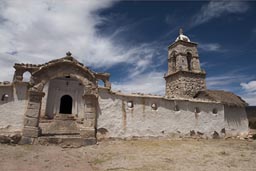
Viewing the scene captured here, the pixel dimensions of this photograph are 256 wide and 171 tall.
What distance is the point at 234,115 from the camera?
16156 millimetres

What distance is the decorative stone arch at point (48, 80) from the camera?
9822 millimetres

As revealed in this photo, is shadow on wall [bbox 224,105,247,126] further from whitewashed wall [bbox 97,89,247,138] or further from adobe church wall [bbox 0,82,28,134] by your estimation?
adobe church wall [bbox 0,82,28,134]

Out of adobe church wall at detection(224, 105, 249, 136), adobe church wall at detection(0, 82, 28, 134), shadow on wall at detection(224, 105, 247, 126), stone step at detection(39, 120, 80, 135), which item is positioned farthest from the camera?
shadow on wall at detection(224, 105, 247, 126)

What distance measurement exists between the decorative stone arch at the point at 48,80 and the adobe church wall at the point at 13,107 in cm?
84

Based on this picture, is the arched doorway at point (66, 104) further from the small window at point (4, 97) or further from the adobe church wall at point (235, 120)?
the adobe church wall at point (235, 120)

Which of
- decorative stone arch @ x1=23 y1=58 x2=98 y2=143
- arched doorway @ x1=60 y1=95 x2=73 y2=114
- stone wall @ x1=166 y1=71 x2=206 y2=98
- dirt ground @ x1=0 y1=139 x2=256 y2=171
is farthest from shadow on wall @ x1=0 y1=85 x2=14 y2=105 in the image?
stone wall @ x1=166 y1=71 x2=206 y2=98

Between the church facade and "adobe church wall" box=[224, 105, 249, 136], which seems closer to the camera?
the church facade

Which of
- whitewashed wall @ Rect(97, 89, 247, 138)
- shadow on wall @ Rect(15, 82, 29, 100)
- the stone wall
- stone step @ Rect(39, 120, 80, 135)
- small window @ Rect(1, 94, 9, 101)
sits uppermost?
Answer: the stone wall

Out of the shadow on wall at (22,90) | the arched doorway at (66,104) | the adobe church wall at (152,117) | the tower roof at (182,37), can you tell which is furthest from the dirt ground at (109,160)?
the tower roof at (182,37)

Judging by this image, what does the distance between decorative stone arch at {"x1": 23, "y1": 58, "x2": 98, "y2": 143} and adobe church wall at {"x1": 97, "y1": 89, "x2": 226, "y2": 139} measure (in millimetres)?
578

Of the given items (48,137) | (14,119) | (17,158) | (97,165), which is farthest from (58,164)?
(14,119)

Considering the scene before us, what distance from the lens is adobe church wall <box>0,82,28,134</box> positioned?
10.4 metres

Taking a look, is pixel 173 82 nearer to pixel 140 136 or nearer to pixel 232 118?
pixel 232 118

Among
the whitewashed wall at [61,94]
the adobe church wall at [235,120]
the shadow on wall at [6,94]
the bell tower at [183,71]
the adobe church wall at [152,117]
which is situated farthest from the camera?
the whitewashed wall at [61,94]
